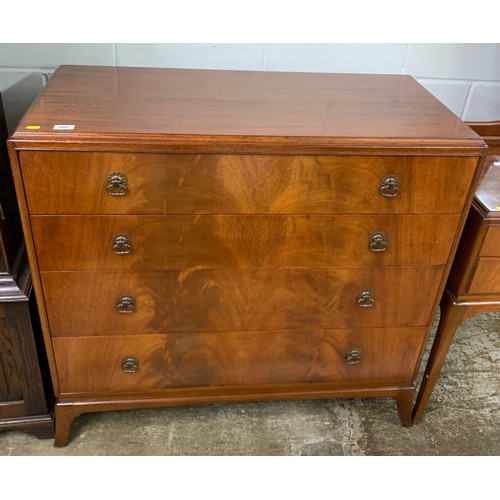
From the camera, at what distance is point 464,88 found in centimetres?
198

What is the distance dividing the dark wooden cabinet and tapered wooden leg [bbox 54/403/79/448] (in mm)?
48

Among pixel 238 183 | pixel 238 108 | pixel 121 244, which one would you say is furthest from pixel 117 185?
pixel 238 108

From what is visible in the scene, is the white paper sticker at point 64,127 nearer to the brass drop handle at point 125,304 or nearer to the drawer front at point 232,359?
the brass drop handle at point 125,304

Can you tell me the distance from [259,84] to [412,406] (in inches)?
46.7

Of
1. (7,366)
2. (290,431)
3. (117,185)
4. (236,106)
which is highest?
(236,106)

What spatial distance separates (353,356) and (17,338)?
1.01 metres

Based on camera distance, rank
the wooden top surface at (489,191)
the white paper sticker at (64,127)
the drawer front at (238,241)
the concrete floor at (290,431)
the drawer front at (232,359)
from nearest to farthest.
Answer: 1. the white paper sticker at (64,127)
2. the drawer front at (238,241)
3. the wooden top surface at (489,191)
4. the drawer front at (232,359)
5. the concrete floor at (290,431)

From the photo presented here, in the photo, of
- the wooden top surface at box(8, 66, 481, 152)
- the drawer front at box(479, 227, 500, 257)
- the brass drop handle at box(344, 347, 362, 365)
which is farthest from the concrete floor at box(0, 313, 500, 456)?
the wooden top surface at box(8, 66, 481, 152)

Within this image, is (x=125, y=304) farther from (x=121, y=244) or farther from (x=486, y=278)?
(x=486, y=278)

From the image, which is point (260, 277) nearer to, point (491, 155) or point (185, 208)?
point (185, 208)

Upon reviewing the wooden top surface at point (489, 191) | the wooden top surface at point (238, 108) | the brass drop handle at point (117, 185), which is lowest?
the wooden top surface at point (489, 191)

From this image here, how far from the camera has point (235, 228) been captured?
1.37 m

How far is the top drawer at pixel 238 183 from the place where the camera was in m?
1.24

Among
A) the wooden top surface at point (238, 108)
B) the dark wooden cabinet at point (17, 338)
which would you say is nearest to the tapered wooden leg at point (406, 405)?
the wooden top surface at point (238, 108)
